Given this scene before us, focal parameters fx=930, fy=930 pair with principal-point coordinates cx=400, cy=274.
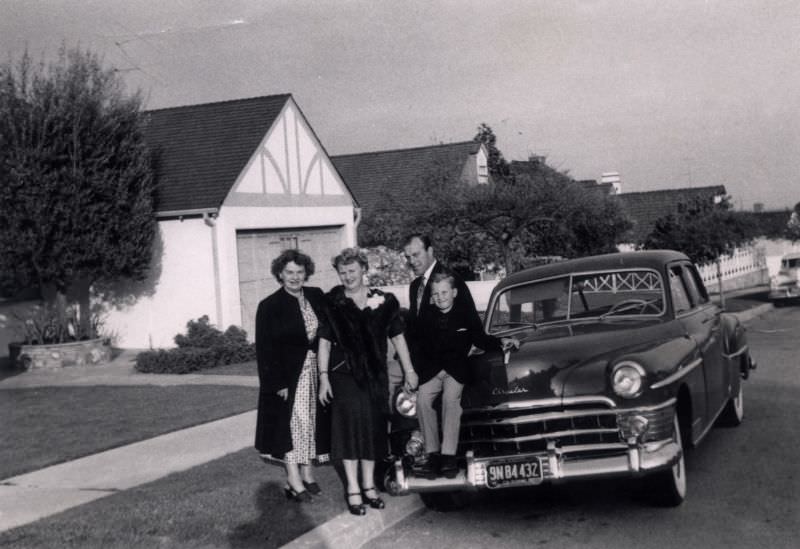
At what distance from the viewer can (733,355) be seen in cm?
842

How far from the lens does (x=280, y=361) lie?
6.37 meters

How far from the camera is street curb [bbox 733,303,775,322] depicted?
22.5 m

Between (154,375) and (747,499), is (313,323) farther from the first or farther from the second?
(154,375)

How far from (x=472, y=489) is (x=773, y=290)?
889 inches

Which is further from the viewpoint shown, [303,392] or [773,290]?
[773,290]

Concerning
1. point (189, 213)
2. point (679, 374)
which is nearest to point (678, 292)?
point (679, 374)

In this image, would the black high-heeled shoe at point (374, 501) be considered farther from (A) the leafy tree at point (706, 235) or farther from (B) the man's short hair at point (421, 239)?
(A) the leafy tree at point (706, 235)

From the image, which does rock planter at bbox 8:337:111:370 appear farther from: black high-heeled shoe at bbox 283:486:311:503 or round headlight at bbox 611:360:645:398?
round headlight at bbox 611:360:645:398

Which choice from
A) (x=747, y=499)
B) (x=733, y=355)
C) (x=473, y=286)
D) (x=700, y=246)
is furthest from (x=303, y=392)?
(x=700, y=246)

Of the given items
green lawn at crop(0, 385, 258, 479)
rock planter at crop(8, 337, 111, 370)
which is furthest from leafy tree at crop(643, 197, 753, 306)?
green lawn at crop(0, 385, 258, 479)

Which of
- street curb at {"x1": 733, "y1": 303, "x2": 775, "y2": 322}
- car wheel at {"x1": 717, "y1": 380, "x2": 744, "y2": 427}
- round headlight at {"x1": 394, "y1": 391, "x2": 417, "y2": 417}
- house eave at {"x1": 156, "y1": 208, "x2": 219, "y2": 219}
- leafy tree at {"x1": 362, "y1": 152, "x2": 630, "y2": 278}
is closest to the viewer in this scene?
round headlight at {"x1": 394, "y1": 391, "x2": 417, "y2": 417}

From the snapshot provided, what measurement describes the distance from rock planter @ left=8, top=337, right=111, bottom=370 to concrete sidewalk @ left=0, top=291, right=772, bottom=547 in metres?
6.66

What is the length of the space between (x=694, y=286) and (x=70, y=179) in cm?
1073

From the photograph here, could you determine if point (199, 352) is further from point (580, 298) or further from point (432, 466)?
point (432, 466)
